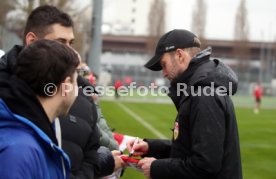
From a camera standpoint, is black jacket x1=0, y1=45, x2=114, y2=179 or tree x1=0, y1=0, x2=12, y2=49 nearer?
black jacket x1=0, y1=45, x2=114, y2=179

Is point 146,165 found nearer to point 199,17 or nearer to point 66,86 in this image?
point 66,86

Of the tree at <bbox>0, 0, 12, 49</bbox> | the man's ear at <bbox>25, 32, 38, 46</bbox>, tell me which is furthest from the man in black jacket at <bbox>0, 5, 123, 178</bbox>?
the tree at <bbox>0, 0, 12, 49</bbox>

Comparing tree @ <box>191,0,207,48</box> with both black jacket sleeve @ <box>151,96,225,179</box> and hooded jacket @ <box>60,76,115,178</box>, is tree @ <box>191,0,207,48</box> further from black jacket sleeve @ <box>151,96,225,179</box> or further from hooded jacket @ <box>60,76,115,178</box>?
hooded jacket @ <box>60,76,115,178</box>

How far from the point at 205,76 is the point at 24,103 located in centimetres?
142

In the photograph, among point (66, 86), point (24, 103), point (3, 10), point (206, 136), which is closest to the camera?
point (24, 103)

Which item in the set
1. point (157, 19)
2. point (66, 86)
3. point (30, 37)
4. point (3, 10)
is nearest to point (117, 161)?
point (30, 37)

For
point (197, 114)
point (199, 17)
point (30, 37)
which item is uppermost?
point (30, 37)

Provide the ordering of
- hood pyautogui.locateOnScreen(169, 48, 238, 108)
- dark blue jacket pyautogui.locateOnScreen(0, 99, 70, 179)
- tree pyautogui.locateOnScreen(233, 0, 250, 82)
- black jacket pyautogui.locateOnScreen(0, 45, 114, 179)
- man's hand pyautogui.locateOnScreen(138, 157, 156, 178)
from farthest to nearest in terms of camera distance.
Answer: tree pyautogui.locateOnScreen(233, 0, 250, 82) < man's hand pyautogui.locateOnScreen(138, 157, 156, 178) < hood pyautogui.locateOnScreen(169, 48, 238, 108) < black jacket pyautogui.locateOnScreen(0, 45, 114, 179) < dark blue jacket pyautogui.locateOnScreen(0, 99, 70, 179)

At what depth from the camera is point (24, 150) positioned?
2156mm

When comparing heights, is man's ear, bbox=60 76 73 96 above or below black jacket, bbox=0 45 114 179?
above

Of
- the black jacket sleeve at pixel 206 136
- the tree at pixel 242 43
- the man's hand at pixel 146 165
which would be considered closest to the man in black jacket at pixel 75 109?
the man's hand at pixel 146 165

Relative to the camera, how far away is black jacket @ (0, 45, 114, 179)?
115 inches

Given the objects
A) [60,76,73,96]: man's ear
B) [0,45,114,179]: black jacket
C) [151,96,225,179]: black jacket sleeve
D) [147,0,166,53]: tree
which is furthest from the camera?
[147,0,166,53]: tree

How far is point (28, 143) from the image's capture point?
7.16 feet
